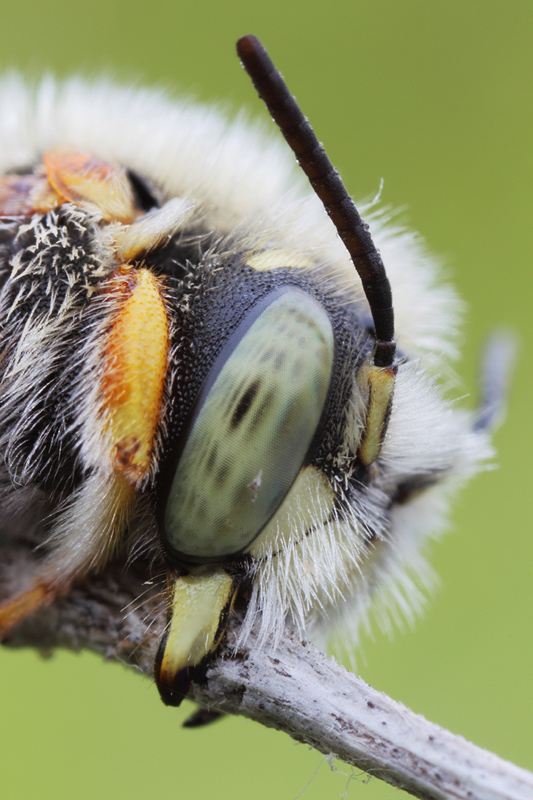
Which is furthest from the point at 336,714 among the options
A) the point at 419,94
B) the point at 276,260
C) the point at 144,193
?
the point at 419,94

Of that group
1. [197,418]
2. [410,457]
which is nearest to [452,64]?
[410,457]

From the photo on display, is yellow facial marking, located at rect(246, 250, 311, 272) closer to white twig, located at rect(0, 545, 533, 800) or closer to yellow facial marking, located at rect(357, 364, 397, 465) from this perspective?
yellow facial marking, located at rect(357, 364, 397, 465)

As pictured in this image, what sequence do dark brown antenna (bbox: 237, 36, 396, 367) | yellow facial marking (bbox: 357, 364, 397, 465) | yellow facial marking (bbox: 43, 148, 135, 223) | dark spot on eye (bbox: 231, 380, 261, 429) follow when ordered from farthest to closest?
yellow facial marking (bbox: 43, 148, 135, 223) < yellow facial marking (bbox: 357, 364, 397, 465) < dark spot on eye (bbox: 231, 380, 261, 429) < dark brown antenna (bbox: 237, 36, 396, 367)

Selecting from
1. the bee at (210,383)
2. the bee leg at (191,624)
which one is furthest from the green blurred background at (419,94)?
the bee leg at (191,624)

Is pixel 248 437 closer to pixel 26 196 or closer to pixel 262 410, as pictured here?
pixel 262 410

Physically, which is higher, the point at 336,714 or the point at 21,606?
the point at 336,714

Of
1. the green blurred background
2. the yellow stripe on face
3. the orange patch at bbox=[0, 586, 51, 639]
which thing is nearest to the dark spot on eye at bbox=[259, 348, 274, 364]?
the yellow stripe on face

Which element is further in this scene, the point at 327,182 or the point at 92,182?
the point at 92,182

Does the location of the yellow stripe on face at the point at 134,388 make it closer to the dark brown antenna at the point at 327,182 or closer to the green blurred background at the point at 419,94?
the dark brown antenna at the point at 327,182
